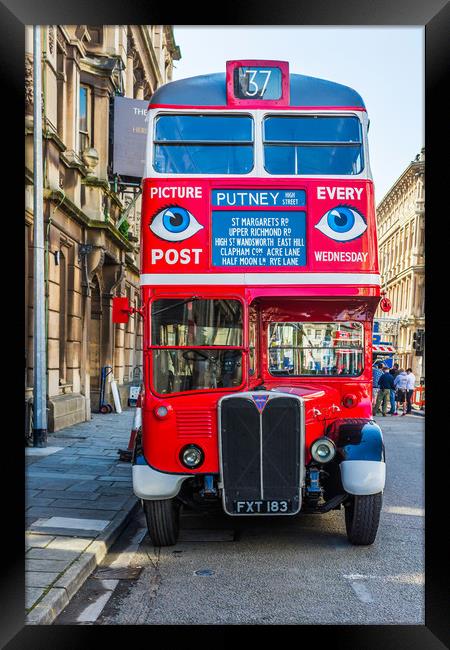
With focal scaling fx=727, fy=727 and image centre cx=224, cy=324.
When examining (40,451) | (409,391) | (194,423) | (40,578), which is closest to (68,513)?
(194,423)

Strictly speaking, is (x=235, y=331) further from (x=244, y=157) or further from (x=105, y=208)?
(x=105, y=208)

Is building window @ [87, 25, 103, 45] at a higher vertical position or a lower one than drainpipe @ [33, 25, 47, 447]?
higher

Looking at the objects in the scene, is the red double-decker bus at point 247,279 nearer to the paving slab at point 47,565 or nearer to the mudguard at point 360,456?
the mudguard at point 360,456

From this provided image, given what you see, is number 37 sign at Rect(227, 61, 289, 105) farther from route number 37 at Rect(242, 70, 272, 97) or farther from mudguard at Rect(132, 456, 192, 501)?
mudguard at Rect(132, 456, 192, 501)

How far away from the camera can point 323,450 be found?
6824 mm

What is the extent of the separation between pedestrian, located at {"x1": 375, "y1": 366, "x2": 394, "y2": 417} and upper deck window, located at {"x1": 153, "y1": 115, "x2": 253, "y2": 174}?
16870 millimetres

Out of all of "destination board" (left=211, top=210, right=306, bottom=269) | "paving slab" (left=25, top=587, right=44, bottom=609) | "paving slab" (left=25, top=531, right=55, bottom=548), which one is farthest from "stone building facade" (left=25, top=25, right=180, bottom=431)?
"paving slab" (left=25, top=587, right=44, bottom=609)

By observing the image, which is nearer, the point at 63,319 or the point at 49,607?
the point at 49,607

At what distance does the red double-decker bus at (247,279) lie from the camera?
671 centimetres

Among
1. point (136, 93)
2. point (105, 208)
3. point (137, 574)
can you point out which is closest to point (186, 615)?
point (137, 574)

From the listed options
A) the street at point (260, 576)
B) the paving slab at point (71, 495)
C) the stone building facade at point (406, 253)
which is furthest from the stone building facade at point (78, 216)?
the stone building facade at point (406, 253)

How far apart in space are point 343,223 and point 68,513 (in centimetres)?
425

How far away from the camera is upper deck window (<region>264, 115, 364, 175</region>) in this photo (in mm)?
7254

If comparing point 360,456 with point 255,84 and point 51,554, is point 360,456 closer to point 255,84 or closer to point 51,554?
point 51,554
